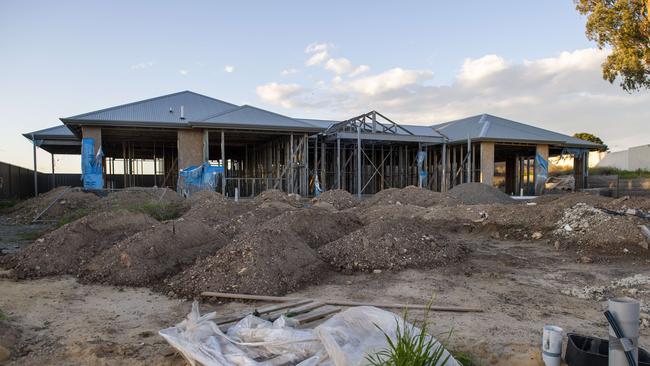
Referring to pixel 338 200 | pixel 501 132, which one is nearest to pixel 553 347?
pixel 338 200

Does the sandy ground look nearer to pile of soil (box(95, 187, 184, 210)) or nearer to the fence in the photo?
pile of soil (box(95, 187, 184, 210))

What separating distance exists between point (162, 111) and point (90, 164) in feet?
14.7

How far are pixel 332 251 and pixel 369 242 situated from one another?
71cm

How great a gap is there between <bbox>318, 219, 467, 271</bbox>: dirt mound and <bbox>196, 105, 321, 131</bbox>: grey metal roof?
12.2 m

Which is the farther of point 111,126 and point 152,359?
point 111,126

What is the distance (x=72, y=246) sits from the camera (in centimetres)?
804

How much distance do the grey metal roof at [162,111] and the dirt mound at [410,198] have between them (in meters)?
9.57

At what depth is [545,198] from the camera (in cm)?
1828

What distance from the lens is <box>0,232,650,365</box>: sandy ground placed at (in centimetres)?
396

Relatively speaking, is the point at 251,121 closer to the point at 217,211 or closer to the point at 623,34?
the point at 217,211

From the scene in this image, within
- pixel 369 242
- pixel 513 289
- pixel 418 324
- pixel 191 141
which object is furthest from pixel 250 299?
pixel 191 141

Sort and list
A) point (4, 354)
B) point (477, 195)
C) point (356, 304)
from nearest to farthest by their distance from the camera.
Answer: point (4, 354) → point (356, 304) → point (477, 195)

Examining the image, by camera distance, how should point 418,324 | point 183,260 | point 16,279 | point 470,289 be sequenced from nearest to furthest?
1. point 418,324
2. point 470,289
3. point 16,279
4. point 183,260

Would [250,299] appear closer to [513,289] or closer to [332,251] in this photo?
[332,251]
